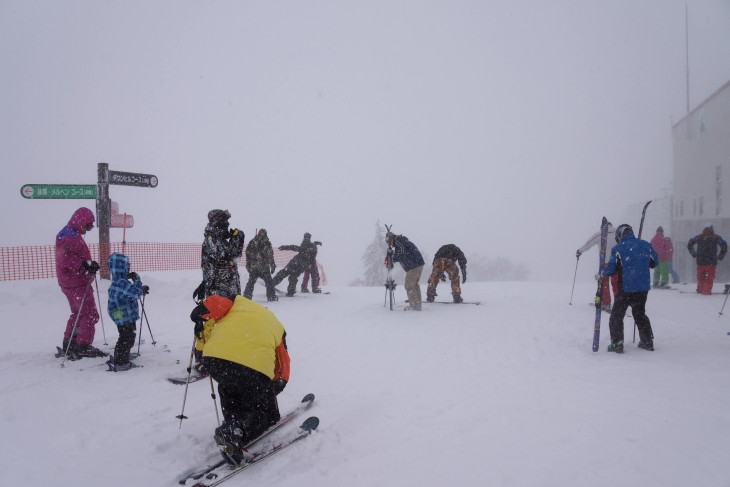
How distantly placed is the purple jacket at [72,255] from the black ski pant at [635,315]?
8.73 metres

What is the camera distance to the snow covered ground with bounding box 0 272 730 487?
3289mm

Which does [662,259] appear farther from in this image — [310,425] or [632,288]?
[310,425]

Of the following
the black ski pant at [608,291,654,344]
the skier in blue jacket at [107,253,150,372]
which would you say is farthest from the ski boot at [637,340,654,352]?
the skier in blue jacket at [107,253,150,372]

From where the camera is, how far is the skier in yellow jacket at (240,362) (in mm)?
3391

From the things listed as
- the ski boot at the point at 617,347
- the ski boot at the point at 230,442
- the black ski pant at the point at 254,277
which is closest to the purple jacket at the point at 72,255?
the ski boot at the point at 230,442

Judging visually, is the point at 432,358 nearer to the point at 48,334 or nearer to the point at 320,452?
the point at 320,452

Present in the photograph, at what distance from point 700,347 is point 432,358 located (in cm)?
464

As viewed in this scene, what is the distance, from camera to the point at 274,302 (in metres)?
12.0

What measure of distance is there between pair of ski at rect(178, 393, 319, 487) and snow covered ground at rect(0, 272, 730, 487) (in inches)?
3.3

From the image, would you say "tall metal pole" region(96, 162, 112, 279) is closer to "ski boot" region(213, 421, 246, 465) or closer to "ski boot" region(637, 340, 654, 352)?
"ski boot" region(213, 421, 246, 465)

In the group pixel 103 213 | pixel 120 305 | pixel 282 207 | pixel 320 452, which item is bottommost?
pixel 320 452

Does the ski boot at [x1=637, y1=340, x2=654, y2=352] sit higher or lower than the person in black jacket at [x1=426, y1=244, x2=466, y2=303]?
lower

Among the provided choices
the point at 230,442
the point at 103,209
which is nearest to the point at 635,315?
the point at 230,442

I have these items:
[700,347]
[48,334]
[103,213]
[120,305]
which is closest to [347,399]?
[120,305]
